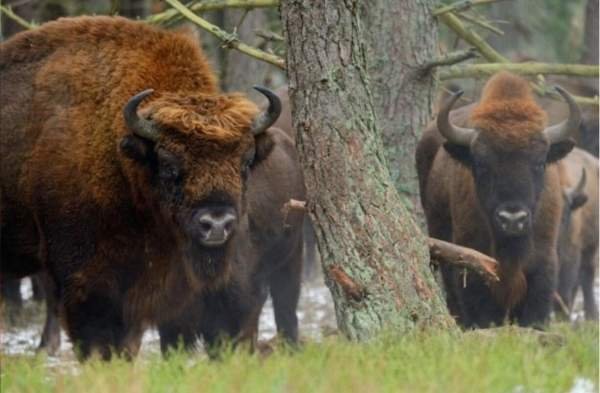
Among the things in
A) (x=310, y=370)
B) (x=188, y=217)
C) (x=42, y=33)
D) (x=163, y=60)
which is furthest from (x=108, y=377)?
(x=42, y=33)

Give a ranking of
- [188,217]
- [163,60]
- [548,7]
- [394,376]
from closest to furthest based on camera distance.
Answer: [394,376], [188,217], [163,60], [548,7]

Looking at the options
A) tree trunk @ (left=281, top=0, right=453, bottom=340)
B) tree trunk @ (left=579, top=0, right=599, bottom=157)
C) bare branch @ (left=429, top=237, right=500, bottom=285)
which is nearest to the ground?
tree trunk @ (left=281, top=0, right=453, bottom=340)

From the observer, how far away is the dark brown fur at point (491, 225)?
36.4ft

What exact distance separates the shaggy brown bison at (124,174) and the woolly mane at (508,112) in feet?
8.42

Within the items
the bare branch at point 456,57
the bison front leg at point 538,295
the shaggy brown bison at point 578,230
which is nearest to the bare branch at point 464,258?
the bare branch at point 456,57

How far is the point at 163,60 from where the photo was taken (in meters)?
9.52

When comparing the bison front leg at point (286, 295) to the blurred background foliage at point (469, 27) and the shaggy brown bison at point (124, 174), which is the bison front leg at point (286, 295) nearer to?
the blurred background foliage at point (469, 27)

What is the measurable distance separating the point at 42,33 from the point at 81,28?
12.9 inches

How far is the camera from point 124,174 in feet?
30.0

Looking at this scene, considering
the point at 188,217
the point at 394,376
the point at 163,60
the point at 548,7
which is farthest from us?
the point at 548,7

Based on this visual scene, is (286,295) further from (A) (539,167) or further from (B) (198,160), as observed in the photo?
(B) (198,160)

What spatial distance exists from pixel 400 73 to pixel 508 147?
3.95ft

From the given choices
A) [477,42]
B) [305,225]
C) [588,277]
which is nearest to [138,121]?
[477,42]

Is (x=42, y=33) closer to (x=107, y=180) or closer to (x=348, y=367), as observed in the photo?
(x=107, y=180)
